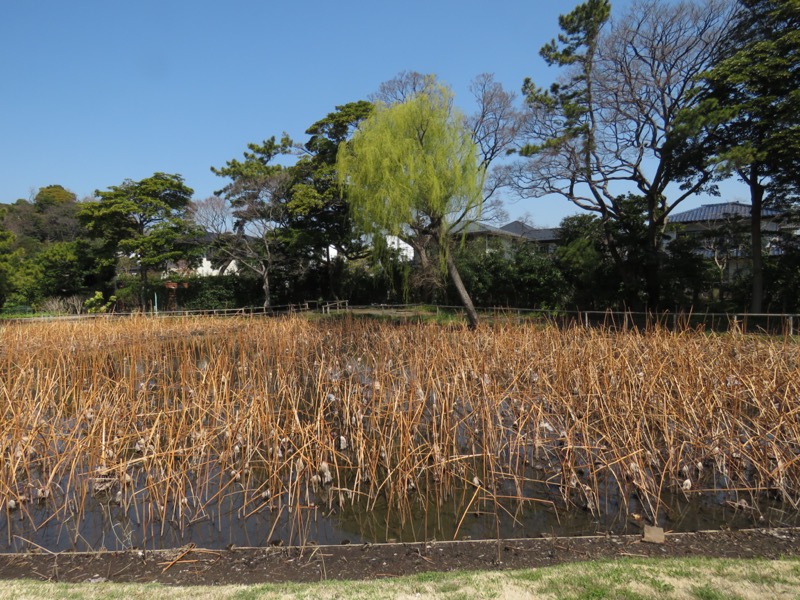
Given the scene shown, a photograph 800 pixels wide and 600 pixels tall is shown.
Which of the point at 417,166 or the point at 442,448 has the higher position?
the point at 417,166

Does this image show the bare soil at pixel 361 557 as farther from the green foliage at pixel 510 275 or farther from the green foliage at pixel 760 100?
the green foliage at pixel 510 275

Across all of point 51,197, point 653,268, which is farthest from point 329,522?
point 51,197

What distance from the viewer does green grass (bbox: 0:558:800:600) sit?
88.1 inches

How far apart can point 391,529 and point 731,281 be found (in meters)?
15.9

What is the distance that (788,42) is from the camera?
33.4 feet

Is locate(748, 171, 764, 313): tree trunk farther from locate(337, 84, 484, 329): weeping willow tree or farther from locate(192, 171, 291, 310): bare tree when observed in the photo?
locate(192, 171, 291, 310): bare tree

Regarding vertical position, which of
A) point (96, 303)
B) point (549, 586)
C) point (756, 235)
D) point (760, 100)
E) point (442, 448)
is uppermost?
point (760, 100)

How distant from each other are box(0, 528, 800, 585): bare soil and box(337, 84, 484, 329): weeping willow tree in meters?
8.65

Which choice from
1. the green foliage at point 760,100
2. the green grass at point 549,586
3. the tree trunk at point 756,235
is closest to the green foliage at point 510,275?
the tree trunk at point 756,235

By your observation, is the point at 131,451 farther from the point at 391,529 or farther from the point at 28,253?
the point at 28,253

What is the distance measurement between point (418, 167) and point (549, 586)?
1031cm

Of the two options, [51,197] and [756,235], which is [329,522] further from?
[51,197]

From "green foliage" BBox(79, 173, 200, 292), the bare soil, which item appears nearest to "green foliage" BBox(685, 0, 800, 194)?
the bare soil

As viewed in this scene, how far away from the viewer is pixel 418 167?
38.3 feet
